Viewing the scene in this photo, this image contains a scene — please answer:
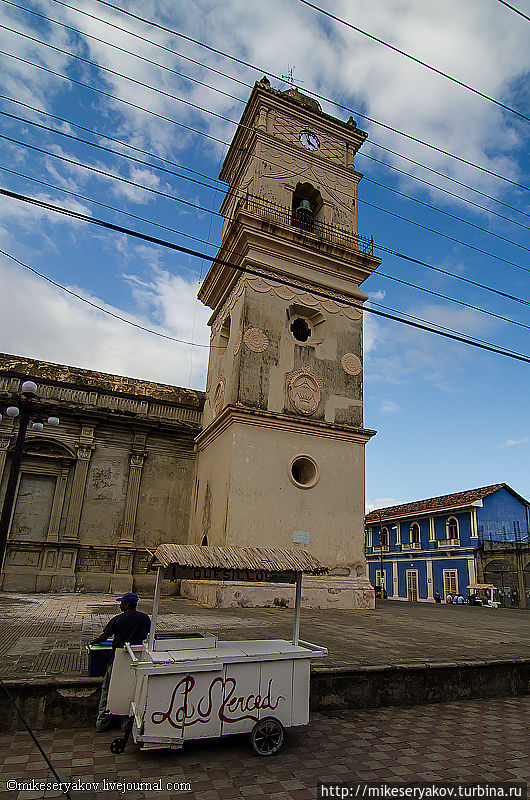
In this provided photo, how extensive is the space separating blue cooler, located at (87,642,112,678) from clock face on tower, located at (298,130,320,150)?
765 inches

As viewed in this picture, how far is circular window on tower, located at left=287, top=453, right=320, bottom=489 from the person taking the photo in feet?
52.2

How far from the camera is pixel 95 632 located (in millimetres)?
8477

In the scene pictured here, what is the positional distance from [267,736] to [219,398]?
14217 millimetres

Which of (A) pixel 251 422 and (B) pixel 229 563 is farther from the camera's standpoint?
(A) pixel 251 422

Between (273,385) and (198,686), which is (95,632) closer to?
(198,686)

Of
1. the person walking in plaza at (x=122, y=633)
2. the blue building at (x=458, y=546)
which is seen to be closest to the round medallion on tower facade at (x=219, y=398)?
the person walking in plaza at (x=122, y=633)

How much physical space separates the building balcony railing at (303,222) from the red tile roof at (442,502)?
67.0 feet

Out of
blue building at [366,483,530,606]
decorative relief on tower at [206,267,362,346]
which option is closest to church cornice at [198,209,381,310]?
decorative relief on tower at [206,267,362,346]

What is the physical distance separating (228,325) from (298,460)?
20.8 feet

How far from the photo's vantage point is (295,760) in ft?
15.1

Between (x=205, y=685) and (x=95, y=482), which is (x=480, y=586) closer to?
(x=95, y=482)

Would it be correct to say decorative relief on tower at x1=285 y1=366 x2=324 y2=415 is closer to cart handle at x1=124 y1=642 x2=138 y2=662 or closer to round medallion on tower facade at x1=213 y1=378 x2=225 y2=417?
round medallion on tower facade at x1=213 y1=378 x2=225 y2=417

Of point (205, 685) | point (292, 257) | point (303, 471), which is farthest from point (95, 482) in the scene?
point (205, 685)

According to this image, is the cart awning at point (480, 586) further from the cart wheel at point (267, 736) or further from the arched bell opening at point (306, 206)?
the cart wheel at point (267, 736)
